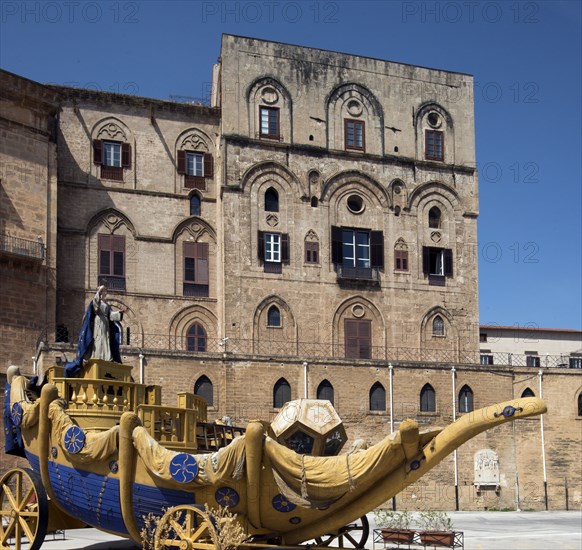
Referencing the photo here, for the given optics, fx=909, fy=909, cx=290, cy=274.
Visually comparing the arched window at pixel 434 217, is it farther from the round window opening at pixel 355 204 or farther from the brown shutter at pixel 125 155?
the brown shutter at pixel 125 155

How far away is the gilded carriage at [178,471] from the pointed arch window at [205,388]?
62.4ft

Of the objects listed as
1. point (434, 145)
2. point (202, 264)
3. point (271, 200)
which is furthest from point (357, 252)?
point (202, 264)

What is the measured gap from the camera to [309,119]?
3944cm

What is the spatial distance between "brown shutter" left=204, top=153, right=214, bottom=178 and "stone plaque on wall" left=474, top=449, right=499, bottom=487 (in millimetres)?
16102

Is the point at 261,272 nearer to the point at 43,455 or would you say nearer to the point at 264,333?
the point at 264,333

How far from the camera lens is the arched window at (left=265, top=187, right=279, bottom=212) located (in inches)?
1512

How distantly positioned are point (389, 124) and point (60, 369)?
28038 mm

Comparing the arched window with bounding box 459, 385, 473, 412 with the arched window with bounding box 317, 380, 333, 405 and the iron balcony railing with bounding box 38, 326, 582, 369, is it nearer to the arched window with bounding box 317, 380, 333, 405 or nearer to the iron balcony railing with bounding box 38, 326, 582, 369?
the iron balcony railing with bounding box 38, 326, 582, 369

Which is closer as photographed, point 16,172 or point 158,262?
point 16,172

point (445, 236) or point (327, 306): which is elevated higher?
point (445, 236)

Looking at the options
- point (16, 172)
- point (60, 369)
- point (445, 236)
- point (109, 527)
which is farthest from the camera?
point (445, 236)

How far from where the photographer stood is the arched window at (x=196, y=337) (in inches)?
1481

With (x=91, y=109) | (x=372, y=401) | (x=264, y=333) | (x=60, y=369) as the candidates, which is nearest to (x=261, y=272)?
(x=264, y=333)

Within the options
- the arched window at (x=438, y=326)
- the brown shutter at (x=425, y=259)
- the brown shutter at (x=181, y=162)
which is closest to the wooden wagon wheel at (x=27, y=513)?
the brown shutter at (x=181, y=162)
